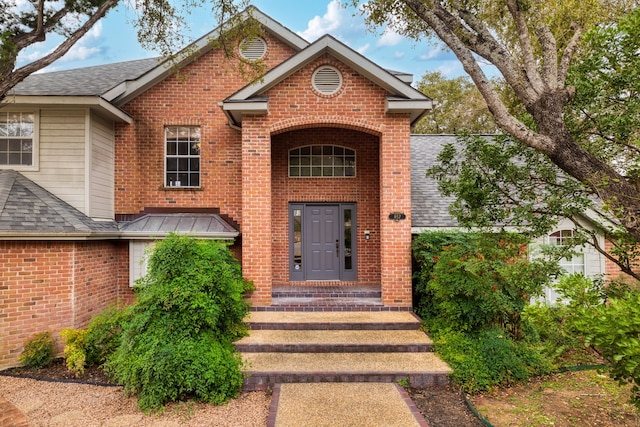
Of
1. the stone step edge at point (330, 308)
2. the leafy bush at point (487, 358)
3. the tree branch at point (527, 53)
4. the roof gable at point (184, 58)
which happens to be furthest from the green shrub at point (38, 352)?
the tree branch at point (527, 53)

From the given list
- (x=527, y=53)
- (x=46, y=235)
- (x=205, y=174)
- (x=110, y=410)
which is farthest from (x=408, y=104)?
(x=46, y=235)

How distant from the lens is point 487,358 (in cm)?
577

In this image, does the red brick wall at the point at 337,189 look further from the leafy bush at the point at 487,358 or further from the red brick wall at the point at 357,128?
the leafy bush at the point at 487,358

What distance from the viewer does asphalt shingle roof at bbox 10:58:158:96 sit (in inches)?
327

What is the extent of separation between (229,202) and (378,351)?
222 inches

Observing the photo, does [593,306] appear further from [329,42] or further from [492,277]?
[329,42]

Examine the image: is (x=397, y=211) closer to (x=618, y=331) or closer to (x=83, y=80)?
(x=618, y=331)

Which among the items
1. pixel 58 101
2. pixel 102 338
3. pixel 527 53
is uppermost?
pixel 58 101

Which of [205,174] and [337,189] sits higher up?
[205,174]

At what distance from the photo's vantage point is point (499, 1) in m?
6.55

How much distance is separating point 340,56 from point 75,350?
8.09m

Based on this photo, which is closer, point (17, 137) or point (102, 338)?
point (102, 338)

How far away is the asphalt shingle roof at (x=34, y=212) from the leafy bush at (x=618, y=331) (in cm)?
833

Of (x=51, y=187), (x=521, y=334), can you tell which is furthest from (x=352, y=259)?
(x=51, y=187)
